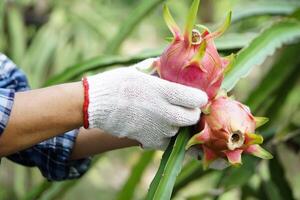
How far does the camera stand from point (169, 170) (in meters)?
0.82

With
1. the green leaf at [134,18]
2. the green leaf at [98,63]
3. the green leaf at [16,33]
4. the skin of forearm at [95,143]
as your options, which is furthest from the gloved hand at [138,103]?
the green leaf at [16,33]

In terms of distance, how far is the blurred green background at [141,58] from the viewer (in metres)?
1.13

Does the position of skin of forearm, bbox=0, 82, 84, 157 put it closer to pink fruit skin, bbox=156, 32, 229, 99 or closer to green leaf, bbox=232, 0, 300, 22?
pink fruit skin, bbox=156, 32, 229, 99

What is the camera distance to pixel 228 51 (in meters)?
1.11

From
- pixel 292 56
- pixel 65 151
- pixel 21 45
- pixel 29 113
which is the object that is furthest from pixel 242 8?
pixel 21 45

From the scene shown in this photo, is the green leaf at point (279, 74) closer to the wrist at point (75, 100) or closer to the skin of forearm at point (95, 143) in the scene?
the skin of forearm at point (95, 143)

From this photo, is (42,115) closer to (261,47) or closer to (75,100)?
(75,100)

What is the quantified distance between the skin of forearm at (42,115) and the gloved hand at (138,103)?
0.06 ft

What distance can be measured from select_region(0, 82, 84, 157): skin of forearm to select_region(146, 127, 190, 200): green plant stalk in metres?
0.12

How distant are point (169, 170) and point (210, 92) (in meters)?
0.11

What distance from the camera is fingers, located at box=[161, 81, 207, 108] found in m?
0.82

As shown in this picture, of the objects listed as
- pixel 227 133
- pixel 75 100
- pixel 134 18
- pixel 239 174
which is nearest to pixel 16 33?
pixel 134 18

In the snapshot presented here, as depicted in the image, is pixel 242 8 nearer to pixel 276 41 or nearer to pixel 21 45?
pixel 276 41

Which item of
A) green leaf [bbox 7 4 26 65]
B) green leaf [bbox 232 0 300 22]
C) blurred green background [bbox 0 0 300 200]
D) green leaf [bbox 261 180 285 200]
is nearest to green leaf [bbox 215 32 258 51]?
blurred green background [bbox 0 0 300 200]
